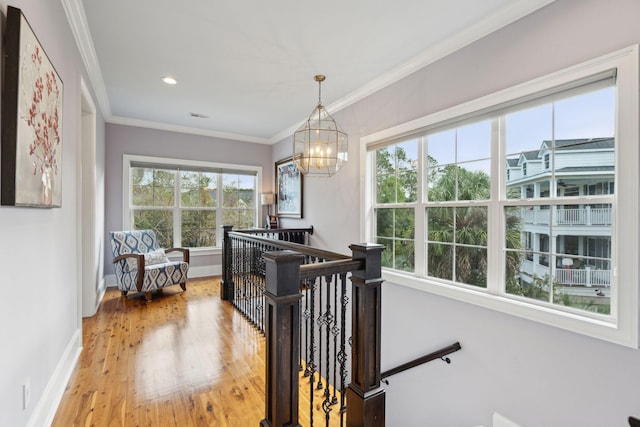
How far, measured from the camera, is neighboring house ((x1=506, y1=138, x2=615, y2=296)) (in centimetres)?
186

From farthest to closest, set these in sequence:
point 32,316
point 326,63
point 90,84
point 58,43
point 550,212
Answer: point 90,84
point 326,63
point 550,212
point 58,43
point 32,316

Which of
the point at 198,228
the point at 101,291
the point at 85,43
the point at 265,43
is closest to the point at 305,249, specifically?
the point at 265,43

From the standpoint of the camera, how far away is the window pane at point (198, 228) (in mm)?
5324

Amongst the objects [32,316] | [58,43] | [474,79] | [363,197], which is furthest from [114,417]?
[474,79]

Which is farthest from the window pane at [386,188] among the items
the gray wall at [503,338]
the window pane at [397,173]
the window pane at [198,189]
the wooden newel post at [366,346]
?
the window pane at [198,189]

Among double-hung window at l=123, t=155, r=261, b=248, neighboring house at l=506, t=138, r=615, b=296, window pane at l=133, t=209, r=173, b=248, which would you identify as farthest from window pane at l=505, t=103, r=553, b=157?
window pane at l=133, t=209, r=173, b=248

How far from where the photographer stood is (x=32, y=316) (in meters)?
1.51

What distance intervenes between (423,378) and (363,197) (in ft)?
6.52

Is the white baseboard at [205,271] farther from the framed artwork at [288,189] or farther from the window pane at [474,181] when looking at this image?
the window pane at [474,181]

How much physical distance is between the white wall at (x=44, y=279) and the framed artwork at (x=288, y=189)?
10.3 feet

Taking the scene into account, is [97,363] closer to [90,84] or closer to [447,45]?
[90,84]

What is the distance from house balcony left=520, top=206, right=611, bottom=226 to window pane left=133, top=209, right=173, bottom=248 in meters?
5.12

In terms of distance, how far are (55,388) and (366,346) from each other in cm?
196

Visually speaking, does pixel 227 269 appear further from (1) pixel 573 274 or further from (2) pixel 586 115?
(2) pixel 586 115
